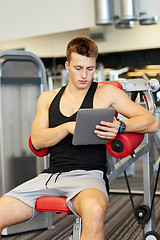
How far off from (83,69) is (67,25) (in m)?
2.67

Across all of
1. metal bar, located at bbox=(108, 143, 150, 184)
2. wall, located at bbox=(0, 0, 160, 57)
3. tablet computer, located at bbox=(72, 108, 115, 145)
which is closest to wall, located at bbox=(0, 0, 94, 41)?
wall, located at bbox=(0, 0, 160, 57)

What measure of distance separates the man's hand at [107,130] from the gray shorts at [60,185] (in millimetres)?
229

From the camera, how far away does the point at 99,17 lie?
13.4 ft

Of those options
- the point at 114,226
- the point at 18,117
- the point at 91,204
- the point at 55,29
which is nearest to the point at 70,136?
the point at 91,204

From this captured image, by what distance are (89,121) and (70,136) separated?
329 mm

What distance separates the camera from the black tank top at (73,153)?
2039 millimetres

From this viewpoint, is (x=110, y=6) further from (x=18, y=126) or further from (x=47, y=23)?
(x=18, y=126)

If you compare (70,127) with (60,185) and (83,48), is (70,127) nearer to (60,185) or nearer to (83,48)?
(60,185)

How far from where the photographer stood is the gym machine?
3.08m

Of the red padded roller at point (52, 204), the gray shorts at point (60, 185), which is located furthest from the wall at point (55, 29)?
the red padded roller at point (52, 204)

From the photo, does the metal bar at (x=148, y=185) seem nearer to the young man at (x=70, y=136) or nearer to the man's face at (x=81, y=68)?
the young man at (x=70, y=136)

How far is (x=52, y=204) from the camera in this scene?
1.90 meters

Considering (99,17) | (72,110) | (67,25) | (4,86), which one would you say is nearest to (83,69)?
(72,110)

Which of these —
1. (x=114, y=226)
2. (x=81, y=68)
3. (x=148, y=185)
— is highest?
(x=81, y=68)
